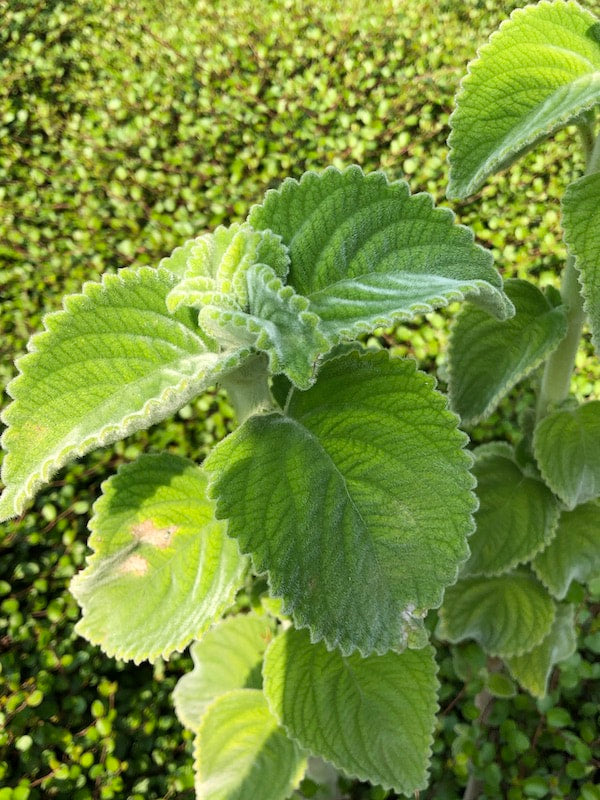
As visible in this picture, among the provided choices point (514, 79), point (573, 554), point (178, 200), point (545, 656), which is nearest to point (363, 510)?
point (514, 79)

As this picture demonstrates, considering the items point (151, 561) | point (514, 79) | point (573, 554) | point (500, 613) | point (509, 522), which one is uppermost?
point (514, 79)

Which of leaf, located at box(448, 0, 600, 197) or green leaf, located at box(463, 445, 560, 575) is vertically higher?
leaf, located at box(448, 0, 600, 197)

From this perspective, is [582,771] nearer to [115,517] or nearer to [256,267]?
[115,517]

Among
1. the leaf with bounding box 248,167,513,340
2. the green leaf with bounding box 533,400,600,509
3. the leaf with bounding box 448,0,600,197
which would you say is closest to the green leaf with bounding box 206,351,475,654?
the leaf with bounding box 248,167,513,340

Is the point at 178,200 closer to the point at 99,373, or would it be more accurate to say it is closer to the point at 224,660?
the point at 224,660

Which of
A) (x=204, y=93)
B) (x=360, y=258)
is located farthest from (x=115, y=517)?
Result: (x=204, y=93)

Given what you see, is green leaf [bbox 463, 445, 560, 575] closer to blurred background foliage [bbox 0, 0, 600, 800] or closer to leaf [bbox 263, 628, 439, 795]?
leaf [bbox 263, 628, 439, 795]

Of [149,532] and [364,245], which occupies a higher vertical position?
[364,245]
